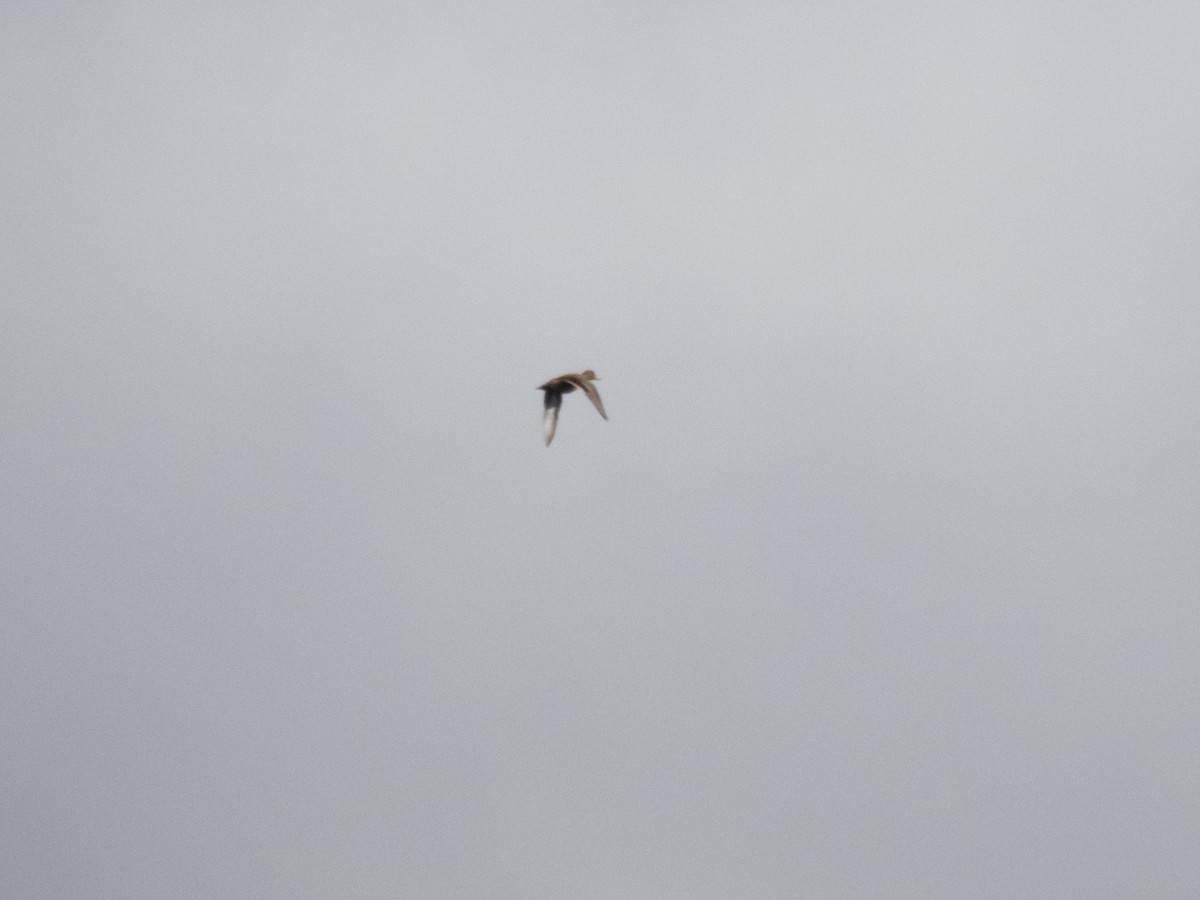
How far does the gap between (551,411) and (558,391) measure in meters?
0.70

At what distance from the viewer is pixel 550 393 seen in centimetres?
2691

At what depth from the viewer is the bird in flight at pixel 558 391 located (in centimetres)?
2488

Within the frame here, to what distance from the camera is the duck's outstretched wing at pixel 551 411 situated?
26281 mm

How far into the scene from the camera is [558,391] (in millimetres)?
26594

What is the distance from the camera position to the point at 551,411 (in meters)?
27.0

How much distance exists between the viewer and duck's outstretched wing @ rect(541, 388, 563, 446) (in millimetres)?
26281

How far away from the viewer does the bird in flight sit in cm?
2488
